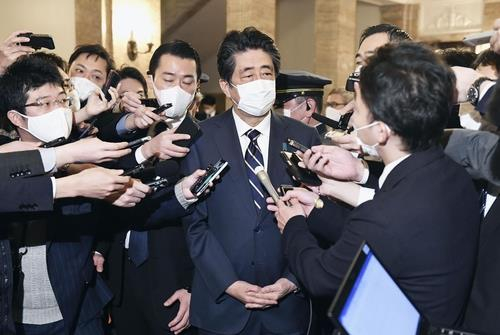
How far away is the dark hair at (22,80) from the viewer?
2244 millimetres

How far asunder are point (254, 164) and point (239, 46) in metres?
0.61

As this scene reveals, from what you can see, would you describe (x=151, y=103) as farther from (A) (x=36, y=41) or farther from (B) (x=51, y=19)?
(B) (x=51, y=19)

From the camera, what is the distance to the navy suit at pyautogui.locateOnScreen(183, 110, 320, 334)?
2320 mm

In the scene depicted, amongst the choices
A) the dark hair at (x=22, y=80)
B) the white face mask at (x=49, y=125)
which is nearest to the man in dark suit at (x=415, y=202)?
the white face mask at (x=49, y=125)

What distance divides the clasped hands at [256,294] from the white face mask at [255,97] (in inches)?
32.6

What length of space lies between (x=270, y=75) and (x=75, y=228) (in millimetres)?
1199

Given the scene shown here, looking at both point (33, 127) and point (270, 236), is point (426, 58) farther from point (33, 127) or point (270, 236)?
point (33, 127)

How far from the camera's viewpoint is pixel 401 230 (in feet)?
4.90

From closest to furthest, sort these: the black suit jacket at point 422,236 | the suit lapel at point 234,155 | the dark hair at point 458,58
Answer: the black suit jacket at point 422,236, the suit lapel at point 234,155, the dark hair at point 458,58

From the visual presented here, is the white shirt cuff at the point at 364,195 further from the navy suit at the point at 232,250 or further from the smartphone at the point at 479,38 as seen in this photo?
the smartphone at the point at 479,38

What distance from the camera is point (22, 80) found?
2.26m

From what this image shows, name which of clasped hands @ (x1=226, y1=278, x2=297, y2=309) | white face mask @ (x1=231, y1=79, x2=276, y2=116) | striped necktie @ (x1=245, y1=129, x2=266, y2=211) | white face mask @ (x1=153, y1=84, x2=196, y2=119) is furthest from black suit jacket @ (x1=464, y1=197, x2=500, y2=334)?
white face mask @ (x1=153, y1=84, x2=196, y2=119)

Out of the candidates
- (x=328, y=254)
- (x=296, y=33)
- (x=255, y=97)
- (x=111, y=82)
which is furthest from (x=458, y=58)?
(x=296, y=33)

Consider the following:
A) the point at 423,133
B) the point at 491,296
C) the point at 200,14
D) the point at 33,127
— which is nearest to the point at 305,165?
the point at 423,133
